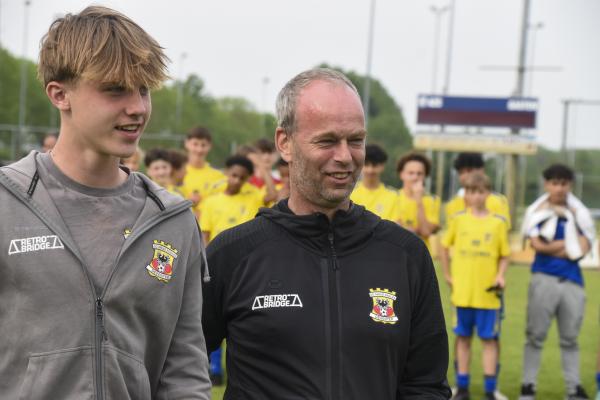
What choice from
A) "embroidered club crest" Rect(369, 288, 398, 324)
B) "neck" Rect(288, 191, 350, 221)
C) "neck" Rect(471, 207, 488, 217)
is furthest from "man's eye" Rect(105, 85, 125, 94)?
"neck" Rect(471, 207, 488, 217)

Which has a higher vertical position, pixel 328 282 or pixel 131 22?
pixel 131 22

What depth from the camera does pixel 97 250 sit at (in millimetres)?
2471

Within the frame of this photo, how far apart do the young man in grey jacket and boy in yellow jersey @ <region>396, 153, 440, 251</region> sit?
7.49 m

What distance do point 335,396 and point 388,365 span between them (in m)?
0.21

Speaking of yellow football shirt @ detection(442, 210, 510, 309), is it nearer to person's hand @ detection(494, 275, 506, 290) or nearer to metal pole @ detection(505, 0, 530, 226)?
person's hand @ detection(494, 275, 506, 290)

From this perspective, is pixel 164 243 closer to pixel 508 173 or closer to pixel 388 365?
pixel 388 365

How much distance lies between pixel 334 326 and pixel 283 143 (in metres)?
0.66

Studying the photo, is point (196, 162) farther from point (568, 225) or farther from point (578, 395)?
point (578, 395)

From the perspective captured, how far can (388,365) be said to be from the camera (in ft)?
9.36

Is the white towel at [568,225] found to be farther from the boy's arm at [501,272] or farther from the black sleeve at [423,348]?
the black sleeve at [423,348]

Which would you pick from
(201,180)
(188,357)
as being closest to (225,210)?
(201,180)

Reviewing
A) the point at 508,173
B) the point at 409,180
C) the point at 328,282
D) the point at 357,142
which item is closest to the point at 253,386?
the point at 328,282

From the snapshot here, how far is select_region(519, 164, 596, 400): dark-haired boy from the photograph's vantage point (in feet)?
29.6

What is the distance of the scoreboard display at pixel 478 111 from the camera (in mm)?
27531
